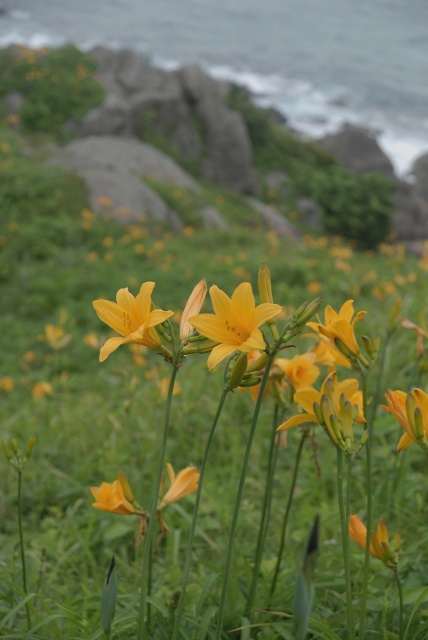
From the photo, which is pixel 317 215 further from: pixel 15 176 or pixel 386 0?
pixel 386 0

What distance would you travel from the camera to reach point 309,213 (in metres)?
14.9

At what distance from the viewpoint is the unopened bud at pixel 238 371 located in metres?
0.94

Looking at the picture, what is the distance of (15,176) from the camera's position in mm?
8039

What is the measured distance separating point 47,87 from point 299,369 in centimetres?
1228

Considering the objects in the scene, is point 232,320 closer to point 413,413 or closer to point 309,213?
point 413,413

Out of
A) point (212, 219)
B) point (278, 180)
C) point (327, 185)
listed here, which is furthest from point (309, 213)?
point (212, 219)

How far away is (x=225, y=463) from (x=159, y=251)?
5.16 metres

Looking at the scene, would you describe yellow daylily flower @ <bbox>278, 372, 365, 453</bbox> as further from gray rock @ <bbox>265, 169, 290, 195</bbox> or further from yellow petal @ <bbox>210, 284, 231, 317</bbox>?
gray rock @ <bbox>265, 169, 290, 195</bbox>

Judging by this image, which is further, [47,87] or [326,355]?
[47,87]

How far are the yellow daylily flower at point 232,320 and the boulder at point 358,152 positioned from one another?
19.1 meters

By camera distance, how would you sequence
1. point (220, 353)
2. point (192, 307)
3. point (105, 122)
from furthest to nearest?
point (105, 122) → point (192, 307) → point (220, 353)

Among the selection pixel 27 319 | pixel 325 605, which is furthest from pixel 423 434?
pixel 27 319

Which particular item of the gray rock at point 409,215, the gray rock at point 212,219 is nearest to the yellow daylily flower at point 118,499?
the gray rock at point 212,219

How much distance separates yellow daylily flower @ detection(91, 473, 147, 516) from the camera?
1.14 meters
